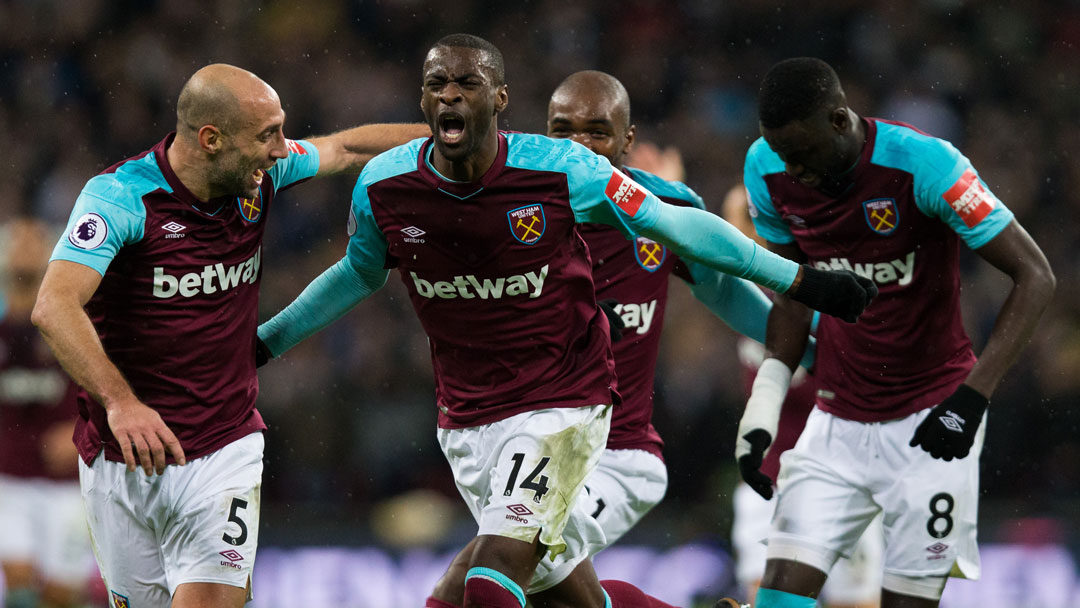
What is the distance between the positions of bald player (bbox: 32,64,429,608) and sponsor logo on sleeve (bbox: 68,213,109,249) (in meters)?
0.04

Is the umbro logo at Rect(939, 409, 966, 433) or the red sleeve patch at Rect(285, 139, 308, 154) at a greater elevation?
the red sleeve patch at Rect(285, 139, 308, 154)

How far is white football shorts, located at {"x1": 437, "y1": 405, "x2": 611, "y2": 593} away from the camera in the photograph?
182 inches

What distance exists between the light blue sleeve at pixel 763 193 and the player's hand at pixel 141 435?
2.54 metres

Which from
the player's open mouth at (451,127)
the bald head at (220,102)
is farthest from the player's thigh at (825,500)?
the bald head at (220,102)

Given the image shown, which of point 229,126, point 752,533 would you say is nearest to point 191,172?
point 229,126

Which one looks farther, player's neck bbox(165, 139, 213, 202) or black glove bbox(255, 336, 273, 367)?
black glove bbox(255, 336, 273, 367)

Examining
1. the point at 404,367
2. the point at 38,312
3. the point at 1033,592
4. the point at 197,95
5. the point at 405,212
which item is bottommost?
the point at 1033,592

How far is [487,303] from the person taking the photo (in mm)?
4766

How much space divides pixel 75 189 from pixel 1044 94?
Result: 905 cm

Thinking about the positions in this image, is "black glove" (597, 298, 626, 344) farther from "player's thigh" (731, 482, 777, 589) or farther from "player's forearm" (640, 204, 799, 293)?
"player's thigh" (731, 482, 777, 589)

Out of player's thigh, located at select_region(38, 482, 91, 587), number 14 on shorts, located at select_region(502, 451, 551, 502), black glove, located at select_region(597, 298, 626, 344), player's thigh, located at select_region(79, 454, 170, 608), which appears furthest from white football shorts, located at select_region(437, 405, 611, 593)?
player's thigh, located at select_region(38, 482, 91, 587)

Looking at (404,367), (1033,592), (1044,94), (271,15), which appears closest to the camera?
(1033,592)

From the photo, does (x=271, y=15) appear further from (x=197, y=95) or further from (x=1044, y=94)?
(x=197, y=95)

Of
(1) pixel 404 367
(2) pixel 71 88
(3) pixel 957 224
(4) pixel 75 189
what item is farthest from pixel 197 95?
(2) pixel 71 88
